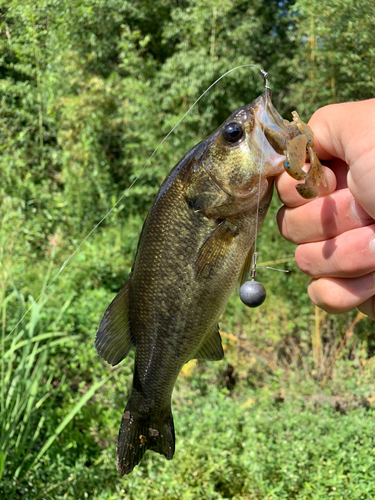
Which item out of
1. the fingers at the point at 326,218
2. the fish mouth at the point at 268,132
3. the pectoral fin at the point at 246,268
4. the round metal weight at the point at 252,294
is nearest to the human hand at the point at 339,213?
the fingers at the point at 326,218

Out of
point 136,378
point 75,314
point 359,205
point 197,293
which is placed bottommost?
point 75,314

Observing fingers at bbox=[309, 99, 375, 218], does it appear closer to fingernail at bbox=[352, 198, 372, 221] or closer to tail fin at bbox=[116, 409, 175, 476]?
fingernail at bbox=[352, 198, 372, 221]

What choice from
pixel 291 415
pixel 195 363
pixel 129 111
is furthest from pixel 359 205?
pixel 129 111

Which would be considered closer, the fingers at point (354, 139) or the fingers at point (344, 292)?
the fingers at point (354, 139)

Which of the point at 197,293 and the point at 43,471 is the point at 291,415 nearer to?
the point at 43,471

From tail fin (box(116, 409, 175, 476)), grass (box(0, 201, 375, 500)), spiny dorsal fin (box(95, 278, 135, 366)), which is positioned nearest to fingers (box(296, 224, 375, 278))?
spiny dorsal fin (box(95, 278, 135, 366))

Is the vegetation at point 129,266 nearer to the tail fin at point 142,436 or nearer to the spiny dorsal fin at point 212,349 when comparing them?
the spiny dorsal fin at point 212,349

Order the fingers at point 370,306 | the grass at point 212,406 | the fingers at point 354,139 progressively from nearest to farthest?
the fingers at point 354,139 → the fingers at point 370,306 → the grass at point 212,406
